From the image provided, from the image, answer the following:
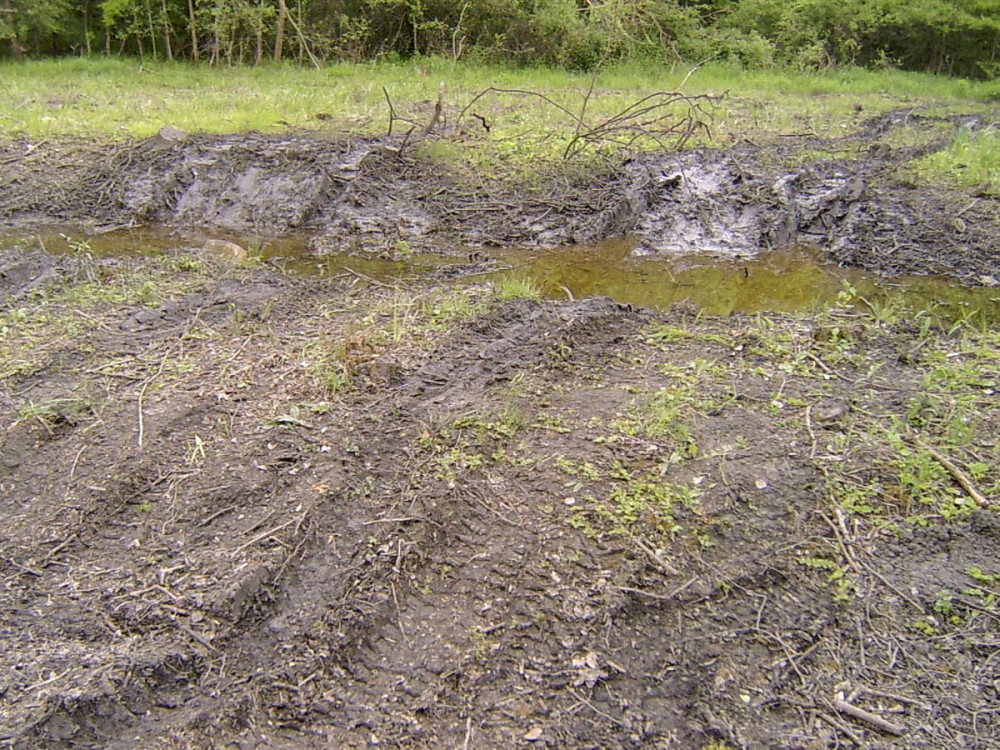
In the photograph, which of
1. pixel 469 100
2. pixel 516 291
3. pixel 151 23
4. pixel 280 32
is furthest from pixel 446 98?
pixel 151 23

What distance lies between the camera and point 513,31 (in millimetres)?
14273

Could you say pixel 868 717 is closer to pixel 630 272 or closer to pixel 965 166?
pixel 630 272

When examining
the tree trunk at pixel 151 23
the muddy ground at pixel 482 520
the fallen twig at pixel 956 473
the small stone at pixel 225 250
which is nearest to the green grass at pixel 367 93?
the tree trunk at pixel 151 23

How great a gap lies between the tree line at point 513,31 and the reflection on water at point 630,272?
7858 millimetres

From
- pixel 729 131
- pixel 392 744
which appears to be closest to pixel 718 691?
pixel 392 744

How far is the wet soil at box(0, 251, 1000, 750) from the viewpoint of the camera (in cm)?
245

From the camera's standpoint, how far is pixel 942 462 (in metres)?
3.48

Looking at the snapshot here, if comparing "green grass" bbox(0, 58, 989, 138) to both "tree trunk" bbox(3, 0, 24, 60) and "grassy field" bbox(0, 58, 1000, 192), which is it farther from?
"tree trunk" bbox(3, 0, 24, 60)

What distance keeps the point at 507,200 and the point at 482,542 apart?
4.98m

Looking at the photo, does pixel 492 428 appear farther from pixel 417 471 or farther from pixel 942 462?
pixel 942 462

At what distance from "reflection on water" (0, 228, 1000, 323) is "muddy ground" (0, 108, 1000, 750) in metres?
0.52

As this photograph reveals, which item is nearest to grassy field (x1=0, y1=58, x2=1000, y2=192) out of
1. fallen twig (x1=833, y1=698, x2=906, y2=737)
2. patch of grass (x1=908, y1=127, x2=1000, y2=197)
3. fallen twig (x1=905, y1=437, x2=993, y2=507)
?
patch of grass (x1=908, y1=127, x2=1000, y2=197)

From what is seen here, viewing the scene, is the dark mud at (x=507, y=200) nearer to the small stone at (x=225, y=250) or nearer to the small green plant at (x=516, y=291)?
the small stone at (x=225, y=250)

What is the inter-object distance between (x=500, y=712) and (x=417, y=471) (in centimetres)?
127
